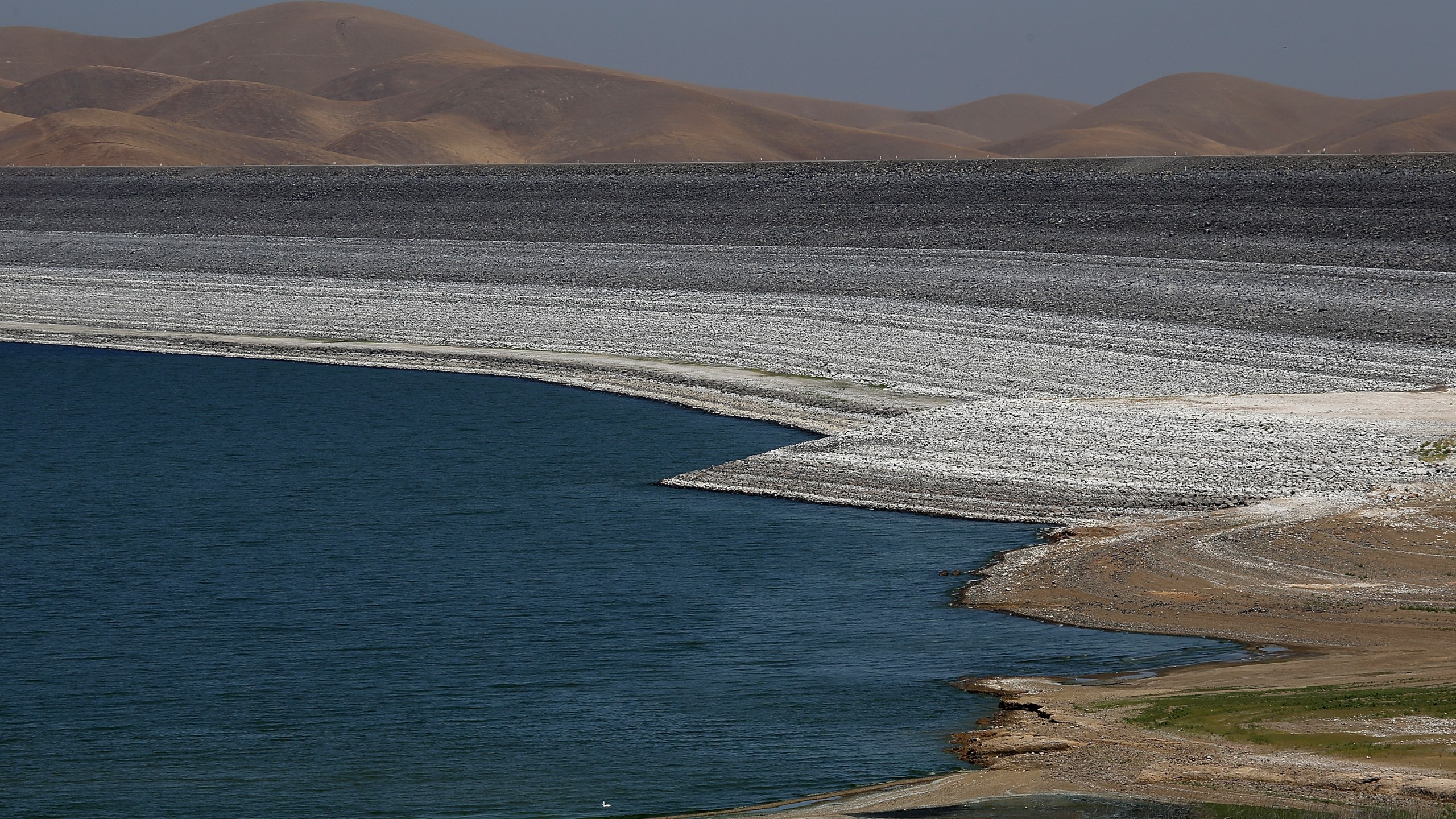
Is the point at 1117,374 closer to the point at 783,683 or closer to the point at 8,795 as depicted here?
the point at 783,683

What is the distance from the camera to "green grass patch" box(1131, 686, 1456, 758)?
38.2 feet

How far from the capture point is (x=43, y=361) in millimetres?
40875

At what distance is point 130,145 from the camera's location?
129375 millimetres

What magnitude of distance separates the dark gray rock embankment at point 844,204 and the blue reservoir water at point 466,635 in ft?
74.9

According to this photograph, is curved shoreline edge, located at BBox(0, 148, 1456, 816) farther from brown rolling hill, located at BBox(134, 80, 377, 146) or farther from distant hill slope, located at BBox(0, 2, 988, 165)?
brown rolling hill, located at BBox(134, 80, 377, 146)

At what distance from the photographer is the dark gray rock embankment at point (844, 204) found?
44.8 meters

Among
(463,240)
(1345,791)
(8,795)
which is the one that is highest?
(463,240)

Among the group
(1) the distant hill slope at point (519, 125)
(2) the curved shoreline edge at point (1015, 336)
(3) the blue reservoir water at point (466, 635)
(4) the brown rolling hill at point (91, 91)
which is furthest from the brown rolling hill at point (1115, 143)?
(3) the blue reservoir water at point (466, 635)

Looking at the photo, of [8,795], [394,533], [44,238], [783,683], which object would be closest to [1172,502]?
[783,683]

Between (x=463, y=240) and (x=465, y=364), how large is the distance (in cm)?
1970

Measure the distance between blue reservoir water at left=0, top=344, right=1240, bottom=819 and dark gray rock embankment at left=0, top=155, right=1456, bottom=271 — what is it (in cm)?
2283

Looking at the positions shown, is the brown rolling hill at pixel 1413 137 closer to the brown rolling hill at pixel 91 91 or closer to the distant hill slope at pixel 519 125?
the distant hill slope at pixel 519 125

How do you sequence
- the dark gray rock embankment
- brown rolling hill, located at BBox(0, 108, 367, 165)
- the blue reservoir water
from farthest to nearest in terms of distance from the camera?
brown rolling hill, located at BBox(0, 108, 367, 165), the dark gray rock embankment, the blue reservoir water

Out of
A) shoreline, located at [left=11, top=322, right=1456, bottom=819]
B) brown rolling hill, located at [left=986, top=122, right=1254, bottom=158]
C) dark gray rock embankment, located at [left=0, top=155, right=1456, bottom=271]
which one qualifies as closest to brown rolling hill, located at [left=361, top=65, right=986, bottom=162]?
brown rolling hill, located at [left=986, top=122, right=1254, bottom=158]
